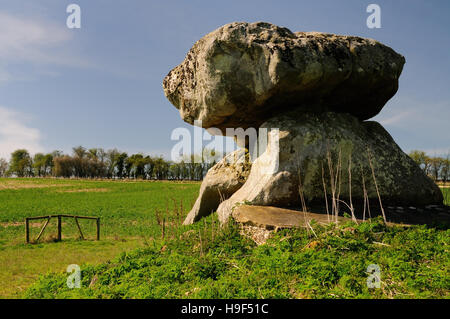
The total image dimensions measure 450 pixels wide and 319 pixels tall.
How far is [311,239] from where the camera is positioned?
20.4ft

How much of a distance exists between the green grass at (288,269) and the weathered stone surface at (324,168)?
1.70 m

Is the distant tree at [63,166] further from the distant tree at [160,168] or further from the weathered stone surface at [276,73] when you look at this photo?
the weathered stone surface at [276,73]

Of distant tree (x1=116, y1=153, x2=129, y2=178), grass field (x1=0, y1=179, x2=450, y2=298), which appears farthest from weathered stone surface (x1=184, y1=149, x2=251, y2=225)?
distant tree (x1=116, y1=153, x2=129, y2=178)

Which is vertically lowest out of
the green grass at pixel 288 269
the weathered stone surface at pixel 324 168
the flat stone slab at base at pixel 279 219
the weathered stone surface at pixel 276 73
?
the green grass at pixel 288 269

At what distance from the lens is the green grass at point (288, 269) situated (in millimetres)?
4797

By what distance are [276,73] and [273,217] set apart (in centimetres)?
352

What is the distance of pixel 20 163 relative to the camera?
111 m

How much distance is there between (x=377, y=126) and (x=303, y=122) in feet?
9.10

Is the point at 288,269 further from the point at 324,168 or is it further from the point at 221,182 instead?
the point at 221,182

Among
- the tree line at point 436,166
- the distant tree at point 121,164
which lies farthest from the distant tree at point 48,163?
the tree line at point 436,166

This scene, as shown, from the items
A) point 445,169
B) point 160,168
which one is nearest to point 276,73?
A: point 445,169

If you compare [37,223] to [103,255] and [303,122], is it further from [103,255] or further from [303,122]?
[303,122]

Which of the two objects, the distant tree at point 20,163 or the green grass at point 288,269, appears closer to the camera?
the green grass at point 288,269
